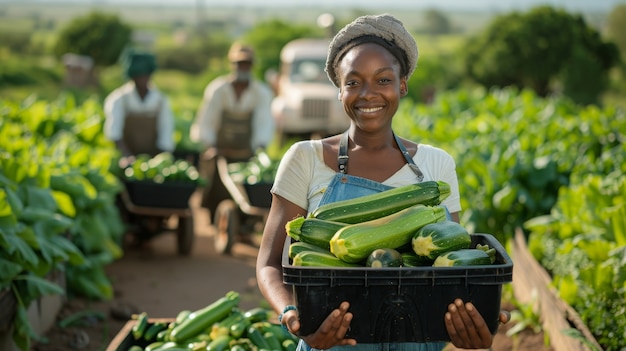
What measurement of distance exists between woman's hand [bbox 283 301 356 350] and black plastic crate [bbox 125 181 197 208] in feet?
23.1

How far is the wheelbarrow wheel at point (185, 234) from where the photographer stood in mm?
10609

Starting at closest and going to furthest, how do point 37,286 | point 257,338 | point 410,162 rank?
point 410,162 → point 257,338 → point 37,286

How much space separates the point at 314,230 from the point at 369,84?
598 millimetres

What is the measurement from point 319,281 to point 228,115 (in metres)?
8.81

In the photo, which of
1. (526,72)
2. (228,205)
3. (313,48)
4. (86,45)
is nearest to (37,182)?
(228,205)

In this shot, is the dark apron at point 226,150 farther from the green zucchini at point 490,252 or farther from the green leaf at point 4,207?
the green zucchini at point 490,252

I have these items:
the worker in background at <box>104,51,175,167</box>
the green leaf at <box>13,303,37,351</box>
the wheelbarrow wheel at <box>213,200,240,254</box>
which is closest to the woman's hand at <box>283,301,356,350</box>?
the green leaf at <box>13,303,37,351</box>

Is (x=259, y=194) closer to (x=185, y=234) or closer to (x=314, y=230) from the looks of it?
Result: (x=185, y=234)

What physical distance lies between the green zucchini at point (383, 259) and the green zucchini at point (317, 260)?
0.34 ft

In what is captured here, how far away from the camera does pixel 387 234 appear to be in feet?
10.7

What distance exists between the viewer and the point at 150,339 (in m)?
5.57

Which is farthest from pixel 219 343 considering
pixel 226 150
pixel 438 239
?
pixel 226 150

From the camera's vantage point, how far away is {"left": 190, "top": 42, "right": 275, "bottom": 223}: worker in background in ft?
37.9

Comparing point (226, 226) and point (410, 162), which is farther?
point (226, 226)
